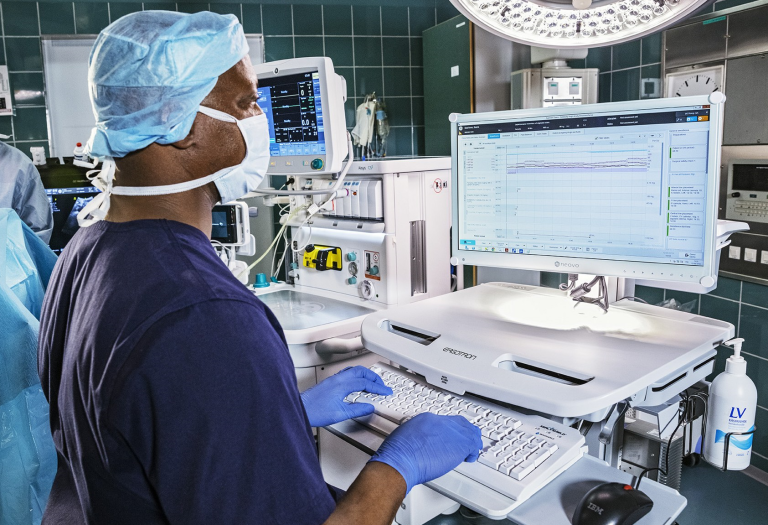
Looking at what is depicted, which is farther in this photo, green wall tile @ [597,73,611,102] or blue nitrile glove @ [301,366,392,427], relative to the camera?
green wall tile @ [597,73,611,102]

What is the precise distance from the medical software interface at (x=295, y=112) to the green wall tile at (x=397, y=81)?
2.85 metres

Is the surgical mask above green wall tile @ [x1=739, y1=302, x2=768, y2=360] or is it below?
above

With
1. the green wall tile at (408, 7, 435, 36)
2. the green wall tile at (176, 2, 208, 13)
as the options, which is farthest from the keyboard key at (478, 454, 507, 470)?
the green wall tile at (408, 7, 435, 36)

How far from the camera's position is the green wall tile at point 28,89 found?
3910 millimetres

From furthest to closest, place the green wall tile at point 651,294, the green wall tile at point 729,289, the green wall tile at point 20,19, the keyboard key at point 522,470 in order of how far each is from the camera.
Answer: the green wall tile at point 20,19
the green wall tile at point 651,294
the green wall tile at point 729,289
the keyboard key at point 522,470

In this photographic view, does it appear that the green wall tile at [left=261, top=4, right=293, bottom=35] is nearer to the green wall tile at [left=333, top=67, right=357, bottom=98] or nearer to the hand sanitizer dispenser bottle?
the green wall tile at [left=333, top=67, right=357, bottom=98]

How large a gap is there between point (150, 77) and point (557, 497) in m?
0.80

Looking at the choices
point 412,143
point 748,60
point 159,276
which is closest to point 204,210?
point 159,276

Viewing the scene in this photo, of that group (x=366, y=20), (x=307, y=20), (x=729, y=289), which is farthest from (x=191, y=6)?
(x=729, y=289)

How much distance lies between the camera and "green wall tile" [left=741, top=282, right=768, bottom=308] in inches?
92.5

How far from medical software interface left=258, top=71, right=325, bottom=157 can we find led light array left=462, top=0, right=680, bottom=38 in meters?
0.63

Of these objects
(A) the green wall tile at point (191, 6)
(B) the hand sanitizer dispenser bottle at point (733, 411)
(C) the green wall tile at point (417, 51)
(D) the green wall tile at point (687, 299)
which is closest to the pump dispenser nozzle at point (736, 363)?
(B) the hand sanitizer dispenser bottle at point (733, 411)

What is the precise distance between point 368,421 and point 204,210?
50cm

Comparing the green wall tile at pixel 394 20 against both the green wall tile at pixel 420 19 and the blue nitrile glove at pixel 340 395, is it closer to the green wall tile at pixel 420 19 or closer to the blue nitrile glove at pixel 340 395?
the green wall tile at pixel 420 19
